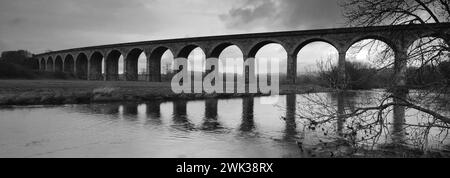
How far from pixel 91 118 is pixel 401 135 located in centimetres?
1039

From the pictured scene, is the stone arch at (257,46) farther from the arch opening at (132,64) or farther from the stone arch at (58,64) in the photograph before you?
the stone arch at (58,64)

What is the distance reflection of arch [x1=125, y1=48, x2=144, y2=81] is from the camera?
52375 mm

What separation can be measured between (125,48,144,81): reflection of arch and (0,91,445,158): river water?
3906 cm

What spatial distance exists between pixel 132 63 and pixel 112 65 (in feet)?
20.0

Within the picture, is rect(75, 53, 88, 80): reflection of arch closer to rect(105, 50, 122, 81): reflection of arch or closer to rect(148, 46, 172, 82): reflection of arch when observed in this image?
rect(105, 50, 122, 81): reflection of arch

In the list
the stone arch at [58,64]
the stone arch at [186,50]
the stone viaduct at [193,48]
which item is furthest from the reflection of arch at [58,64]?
the stone arch at [186,50]

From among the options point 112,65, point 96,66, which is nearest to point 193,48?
point 112,65

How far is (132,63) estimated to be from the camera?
5409 cm

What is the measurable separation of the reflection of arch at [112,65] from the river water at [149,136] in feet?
145

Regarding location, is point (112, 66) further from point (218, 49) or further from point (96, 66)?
point (218, 49)

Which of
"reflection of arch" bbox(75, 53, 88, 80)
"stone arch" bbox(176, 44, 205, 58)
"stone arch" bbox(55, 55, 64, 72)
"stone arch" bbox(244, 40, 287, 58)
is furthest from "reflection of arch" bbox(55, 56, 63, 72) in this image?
"stone arch" bbox(244, 40, 287, 58)

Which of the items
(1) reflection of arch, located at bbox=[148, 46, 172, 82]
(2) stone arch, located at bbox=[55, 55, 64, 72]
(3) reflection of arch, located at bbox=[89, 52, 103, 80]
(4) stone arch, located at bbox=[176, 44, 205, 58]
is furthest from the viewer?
(2) stone arch, located at bbox=[55, 55, 64, 72]
